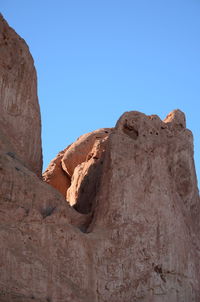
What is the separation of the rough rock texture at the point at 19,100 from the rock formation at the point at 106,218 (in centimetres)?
4

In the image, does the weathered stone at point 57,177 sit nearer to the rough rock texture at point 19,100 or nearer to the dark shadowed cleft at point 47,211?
the rough rock texture at point 19,100

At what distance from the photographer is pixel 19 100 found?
18000mm

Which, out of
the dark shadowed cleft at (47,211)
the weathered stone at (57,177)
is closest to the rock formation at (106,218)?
the dark shadowed cleft at (47,211)

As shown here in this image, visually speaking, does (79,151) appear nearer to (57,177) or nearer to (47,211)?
(57,177)

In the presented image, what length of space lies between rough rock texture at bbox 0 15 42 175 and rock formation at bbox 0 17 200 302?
4 cm

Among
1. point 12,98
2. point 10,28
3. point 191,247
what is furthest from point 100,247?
point 10,28

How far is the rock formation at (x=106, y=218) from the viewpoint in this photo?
49.6 feet

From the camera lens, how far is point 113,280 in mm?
16188

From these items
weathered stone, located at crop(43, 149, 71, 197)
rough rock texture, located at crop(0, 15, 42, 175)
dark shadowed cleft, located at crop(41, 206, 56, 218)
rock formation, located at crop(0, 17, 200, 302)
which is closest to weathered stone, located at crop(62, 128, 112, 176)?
weathered stone, located at crop(43, 149, 71, 197)

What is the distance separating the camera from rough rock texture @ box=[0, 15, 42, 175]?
1752cm

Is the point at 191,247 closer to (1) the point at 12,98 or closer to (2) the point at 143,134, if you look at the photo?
(2) the point at 143,134

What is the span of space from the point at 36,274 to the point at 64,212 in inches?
75.4

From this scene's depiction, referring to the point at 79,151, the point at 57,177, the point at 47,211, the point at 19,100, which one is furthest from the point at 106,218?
the point at 57,177

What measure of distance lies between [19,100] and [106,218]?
366 centimetres
